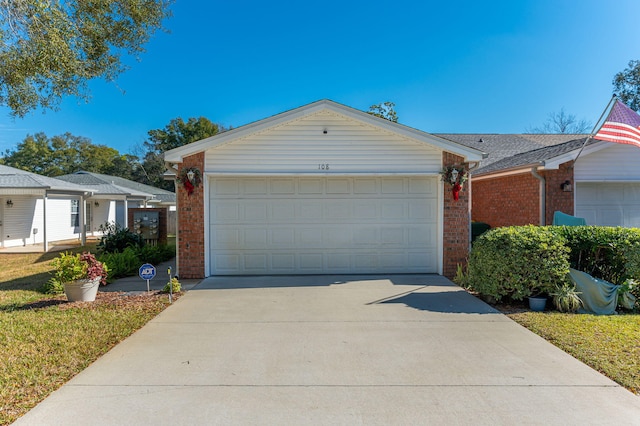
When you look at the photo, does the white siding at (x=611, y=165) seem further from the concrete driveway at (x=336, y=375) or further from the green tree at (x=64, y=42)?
the green tree at (x=64, y=42)

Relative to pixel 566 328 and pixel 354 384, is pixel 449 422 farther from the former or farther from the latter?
pixel 566 328

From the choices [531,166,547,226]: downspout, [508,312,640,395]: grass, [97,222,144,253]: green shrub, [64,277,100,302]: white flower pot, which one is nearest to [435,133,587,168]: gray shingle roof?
[531,166,547,226]: downspout

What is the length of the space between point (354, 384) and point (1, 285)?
29.4 ft

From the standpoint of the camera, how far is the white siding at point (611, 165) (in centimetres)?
969

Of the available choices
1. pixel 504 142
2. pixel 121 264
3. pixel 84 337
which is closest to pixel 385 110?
pixel 504 142

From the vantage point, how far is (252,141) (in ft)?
28.2

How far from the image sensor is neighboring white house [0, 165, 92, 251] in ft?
48.3

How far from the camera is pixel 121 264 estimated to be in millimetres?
9430

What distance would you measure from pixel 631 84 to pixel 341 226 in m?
26.6

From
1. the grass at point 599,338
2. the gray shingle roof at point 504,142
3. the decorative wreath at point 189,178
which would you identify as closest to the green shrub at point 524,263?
the grass at point 599,338

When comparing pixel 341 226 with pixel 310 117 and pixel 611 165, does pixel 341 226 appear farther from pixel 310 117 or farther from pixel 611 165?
pixel 611 165

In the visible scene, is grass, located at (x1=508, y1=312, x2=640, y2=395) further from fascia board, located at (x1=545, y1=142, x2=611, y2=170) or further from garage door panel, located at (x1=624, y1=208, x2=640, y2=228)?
garage door panel, located at (x1=624, y1=208, x2=640, y2=228)

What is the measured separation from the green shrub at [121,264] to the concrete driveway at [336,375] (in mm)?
3745

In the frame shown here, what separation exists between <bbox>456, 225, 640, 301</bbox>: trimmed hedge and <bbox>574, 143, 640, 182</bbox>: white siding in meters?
3.73
